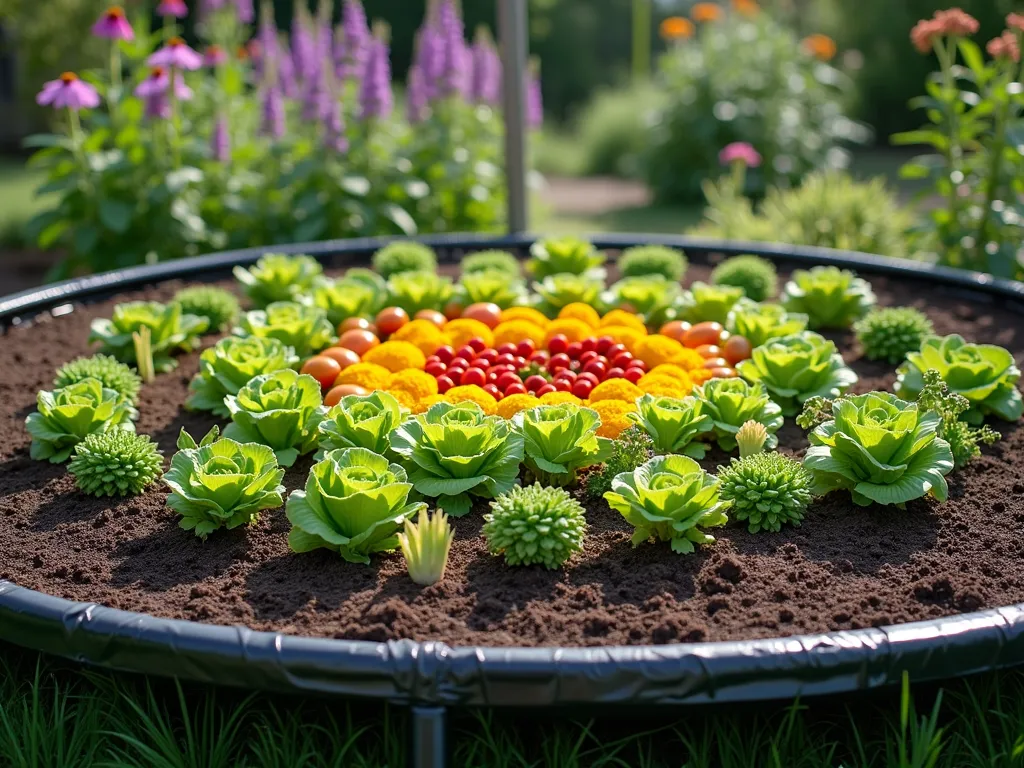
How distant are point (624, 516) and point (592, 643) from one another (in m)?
0.43

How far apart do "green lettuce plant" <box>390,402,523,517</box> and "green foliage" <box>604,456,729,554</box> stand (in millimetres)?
295

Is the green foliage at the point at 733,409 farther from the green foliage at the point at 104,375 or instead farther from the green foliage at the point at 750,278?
the green foliage at the point at 104,375

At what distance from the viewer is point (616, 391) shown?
2906mm

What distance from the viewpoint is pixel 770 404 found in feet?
9.28

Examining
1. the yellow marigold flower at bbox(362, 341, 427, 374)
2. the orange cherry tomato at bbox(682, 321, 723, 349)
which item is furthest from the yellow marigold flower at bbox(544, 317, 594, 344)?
the yellow marigold flower at bbox(362, 341, 427, 374)

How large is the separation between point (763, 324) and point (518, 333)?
73 centimetres

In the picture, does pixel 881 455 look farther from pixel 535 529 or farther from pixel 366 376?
pixel 366 376

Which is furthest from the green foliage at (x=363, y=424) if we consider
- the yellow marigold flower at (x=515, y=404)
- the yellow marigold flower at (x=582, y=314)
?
the yellow marigold flower at (x=582, y=314)

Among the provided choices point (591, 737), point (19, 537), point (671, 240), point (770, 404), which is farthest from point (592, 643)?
point (671, 240)

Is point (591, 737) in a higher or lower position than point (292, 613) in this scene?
lower

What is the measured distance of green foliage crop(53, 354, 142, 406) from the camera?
3.06 metres

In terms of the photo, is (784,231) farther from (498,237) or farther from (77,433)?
(77,433)

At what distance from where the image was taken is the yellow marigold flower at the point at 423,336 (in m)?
3.36

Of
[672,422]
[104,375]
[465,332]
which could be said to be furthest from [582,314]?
[104,375]
